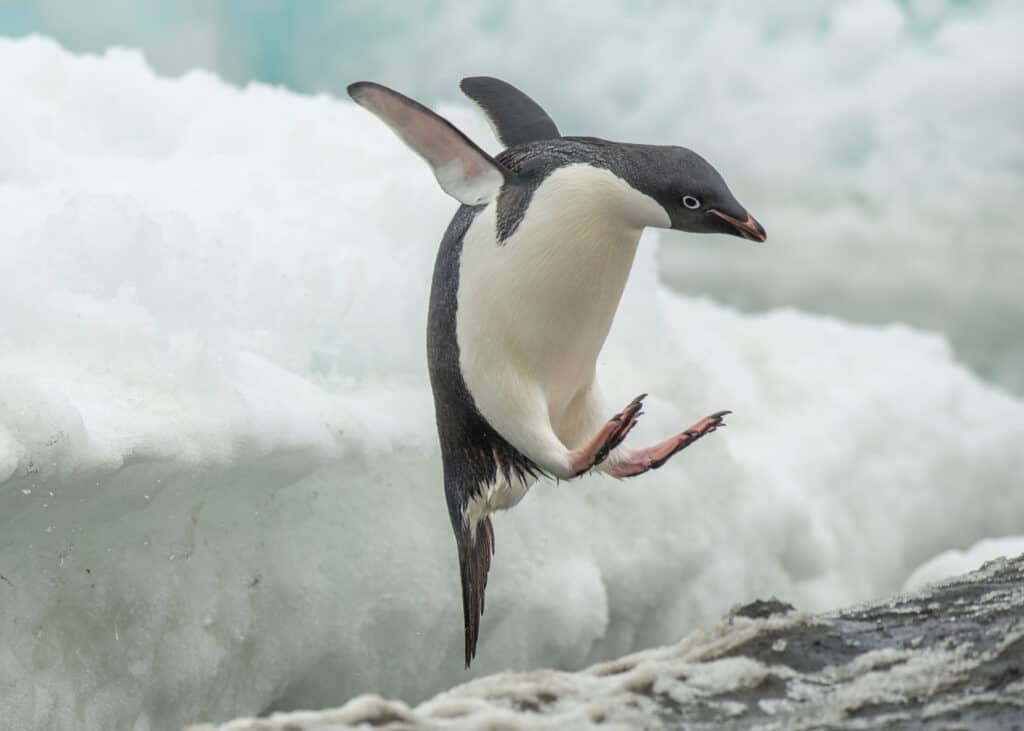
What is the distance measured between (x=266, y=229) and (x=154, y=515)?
3.43 feet

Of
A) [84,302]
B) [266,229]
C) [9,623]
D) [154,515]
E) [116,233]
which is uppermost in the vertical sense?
[266,229]

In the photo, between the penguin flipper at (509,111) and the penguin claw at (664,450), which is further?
the penguin flipper at (509,111)

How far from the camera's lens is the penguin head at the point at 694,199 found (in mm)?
1803

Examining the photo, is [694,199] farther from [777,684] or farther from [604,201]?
[777,684]

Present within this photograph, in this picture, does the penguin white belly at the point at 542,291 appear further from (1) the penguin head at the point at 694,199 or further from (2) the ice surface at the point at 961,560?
(2) the ice surface at the point at 961,560

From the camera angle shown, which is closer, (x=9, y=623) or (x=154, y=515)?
(x=9, y=623)

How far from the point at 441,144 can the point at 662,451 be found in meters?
0.54

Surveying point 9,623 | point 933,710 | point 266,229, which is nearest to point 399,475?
point 266,229

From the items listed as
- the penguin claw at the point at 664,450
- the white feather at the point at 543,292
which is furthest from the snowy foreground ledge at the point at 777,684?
the white feather at the point at 543,292

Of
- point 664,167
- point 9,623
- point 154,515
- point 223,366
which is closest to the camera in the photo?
point 664,167

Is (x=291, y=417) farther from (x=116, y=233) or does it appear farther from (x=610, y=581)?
(x=610, y=581)

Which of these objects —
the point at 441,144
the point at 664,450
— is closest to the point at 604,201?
the point at 441,144

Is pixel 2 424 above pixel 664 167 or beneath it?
beneath

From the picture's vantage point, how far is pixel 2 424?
1.89 m
